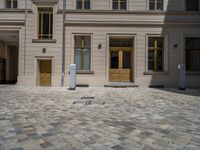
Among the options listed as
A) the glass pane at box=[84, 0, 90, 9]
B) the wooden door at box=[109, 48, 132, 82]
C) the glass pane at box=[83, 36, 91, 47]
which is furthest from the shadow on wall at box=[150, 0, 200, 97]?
the glass pane at box=[84, 0, 90, 9]

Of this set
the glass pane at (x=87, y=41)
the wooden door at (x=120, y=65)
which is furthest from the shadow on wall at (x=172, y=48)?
the glass pane at (x=87, y=41)

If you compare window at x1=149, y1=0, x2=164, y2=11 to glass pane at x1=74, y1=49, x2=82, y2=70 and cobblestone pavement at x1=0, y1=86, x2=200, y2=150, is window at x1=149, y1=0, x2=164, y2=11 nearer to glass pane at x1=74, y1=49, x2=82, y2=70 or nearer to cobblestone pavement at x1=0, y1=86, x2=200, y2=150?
glass pane at x1=74, y1=49, x2=82, y2=70

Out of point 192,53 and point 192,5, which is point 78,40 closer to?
point 192,53

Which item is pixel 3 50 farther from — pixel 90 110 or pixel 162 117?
pixel 162 117

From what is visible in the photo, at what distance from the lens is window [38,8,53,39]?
16109 millimetres

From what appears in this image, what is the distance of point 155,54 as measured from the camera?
52.6 feet

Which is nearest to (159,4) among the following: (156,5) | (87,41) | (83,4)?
(156,5)

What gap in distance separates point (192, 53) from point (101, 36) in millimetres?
7032

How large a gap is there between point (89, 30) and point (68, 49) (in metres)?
2.11

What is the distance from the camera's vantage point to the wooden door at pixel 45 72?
16.2 m

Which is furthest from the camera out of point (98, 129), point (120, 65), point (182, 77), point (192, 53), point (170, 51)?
point (120, 65)

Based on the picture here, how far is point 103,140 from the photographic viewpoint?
399 centimetres

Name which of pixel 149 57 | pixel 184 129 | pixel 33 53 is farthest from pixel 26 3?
pixel 184 129

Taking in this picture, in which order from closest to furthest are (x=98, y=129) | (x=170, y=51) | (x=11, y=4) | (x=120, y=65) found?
1. (x=98, y=129)
2. (x=170, y=51)
3. (x=11, y=4)
4. (x=120, y=65)
